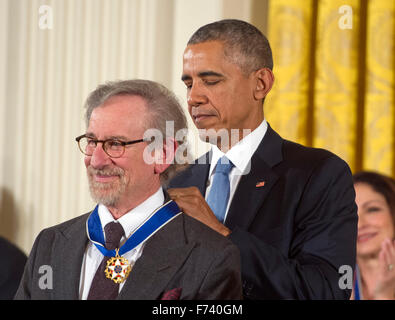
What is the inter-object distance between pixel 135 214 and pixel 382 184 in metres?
1.18

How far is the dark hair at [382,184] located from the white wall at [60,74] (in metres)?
0.69

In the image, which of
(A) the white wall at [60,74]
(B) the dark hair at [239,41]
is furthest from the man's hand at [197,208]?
(A) the white wall at [60,74]

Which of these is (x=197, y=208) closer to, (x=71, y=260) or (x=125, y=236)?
(x=125, y=236)

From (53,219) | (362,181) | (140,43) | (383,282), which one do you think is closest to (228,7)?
(140,43)

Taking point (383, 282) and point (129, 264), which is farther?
point (383, 282)

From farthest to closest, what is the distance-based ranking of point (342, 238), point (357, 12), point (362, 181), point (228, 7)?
point (357, 12)
point (362, 181)
point (228, 7)
point (342, 238)

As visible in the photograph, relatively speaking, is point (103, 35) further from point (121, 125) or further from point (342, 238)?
point (342, 238)

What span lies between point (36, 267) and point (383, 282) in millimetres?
1335

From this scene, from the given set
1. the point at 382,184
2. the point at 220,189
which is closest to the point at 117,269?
the point at 220,189

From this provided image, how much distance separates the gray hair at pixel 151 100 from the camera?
1.38 meters

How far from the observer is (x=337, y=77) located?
2.37 metres

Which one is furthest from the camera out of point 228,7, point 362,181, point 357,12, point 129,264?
point 357,12

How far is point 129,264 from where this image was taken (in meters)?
1.29

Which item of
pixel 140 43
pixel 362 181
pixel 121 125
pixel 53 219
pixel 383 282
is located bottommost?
pixel 383 282
